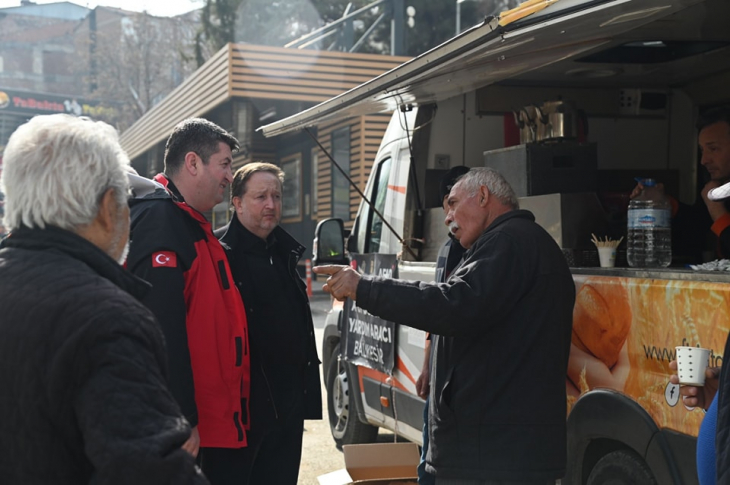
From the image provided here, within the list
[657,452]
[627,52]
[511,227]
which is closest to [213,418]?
[511,227]

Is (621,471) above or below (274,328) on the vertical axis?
below

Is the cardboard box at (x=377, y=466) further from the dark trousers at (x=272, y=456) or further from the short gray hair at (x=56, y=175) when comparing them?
the short gray hair at (x=56, y=175)

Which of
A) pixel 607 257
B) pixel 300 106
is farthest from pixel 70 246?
pixel 300 106

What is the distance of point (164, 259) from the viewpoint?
3254mm

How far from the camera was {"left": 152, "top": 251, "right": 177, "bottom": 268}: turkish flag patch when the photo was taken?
3.24 metres

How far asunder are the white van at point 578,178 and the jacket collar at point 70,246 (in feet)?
6.85

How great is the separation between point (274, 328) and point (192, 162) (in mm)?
901

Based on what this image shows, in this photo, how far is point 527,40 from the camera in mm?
3770

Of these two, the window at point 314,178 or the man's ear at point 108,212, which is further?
the window at point 314,178

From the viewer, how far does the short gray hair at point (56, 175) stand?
187 centimetres

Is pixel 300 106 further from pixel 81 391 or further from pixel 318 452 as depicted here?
pixel 81 391

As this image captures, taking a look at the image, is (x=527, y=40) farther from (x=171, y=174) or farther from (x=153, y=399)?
(x=153, y=399)

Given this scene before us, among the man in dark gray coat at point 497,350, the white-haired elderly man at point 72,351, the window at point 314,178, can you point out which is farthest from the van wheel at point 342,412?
the window at point 314,178

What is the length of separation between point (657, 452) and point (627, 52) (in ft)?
9.17
